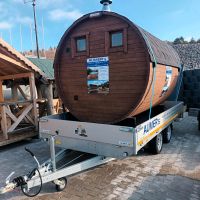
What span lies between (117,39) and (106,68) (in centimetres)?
75

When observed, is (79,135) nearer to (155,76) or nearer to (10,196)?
(10,196)

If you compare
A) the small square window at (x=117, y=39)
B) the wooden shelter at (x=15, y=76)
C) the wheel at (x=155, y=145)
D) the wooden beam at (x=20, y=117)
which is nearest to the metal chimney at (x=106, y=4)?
the small square window at (x=117, y=39)

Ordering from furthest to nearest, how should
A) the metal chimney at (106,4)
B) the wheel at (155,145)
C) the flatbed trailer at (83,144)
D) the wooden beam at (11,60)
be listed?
Answer: the wooden beam at (11,60) → the wheel at (155,145) → the metal chimney at (106,4) → the flatbed trailer at (83,144)

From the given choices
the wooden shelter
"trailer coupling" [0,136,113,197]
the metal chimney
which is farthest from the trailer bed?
the metal chimney

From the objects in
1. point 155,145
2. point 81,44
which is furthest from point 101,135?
point 81,44

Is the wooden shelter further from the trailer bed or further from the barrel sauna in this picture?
the trailer bed

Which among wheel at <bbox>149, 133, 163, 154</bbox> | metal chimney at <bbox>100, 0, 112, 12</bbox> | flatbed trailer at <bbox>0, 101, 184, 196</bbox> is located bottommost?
wheel at <bbox>149, 133, 163, 154</bbox>

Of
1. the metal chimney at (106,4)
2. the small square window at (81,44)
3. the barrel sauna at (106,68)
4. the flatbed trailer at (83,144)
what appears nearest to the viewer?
the flatbed trailer at (83,144)

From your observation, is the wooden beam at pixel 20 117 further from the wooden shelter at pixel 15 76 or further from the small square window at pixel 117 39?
the small square window at pixel 117 39

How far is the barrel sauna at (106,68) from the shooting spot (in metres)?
5.25

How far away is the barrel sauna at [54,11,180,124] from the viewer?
17.2ft

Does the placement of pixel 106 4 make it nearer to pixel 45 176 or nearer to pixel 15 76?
pixel 45 176

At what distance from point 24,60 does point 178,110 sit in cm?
602

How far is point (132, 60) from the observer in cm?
527
